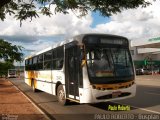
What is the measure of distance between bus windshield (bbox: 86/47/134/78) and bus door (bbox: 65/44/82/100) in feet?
1.81

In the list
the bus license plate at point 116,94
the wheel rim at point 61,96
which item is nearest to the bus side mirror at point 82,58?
the bus license plate at point 116,94

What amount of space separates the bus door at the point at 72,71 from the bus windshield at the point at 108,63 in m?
0.55

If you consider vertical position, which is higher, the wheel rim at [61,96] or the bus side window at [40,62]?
the bus side window at [40,62]

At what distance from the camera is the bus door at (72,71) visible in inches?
510

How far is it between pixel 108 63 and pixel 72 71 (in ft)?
5.61

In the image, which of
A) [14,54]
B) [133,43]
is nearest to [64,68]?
[14,54]

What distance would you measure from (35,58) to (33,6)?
12.7 metres

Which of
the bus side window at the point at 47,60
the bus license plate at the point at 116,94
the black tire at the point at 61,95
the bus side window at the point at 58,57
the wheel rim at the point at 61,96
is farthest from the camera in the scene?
the bus side window at the point at 47,60

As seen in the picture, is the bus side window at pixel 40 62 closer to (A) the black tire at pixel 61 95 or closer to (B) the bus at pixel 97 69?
(A) the black tire at pixel 61 95

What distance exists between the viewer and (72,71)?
13625 millimetres

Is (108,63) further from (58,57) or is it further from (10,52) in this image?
(10,52)

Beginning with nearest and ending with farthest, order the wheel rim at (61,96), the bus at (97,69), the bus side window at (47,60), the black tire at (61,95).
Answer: the bus at (97,69)
the black tire at (61,95)
the wheel rim at (61,96)
the bus side window at (47,60)

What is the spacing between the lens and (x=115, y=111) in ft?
41.2

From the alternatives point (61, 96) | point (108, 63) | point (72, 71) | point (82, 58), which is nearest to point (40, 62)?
point (61, 96)
